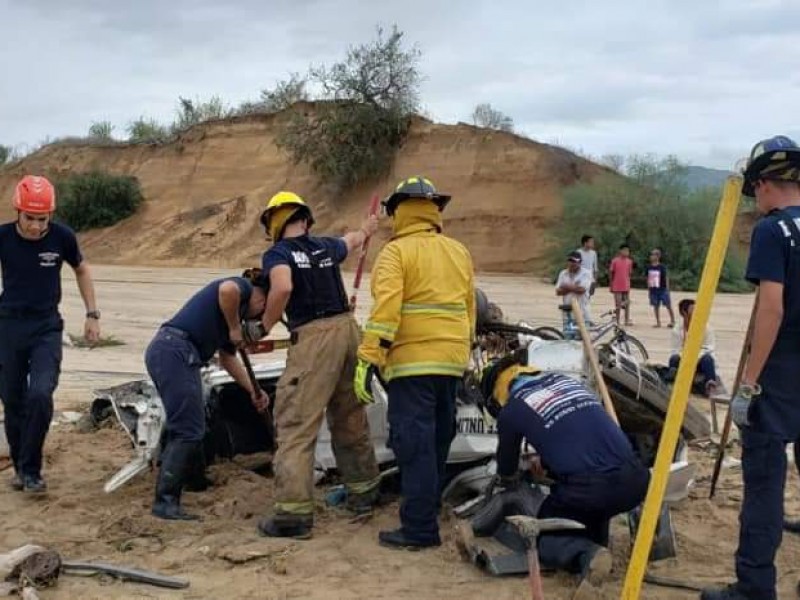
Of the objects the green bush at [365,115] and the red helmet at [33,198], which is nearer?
the red helmet at [33,198]

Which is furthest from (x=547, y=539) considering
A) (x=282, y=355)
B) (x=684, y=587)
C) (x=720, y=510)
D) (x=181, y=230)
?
(x=181, y=230)

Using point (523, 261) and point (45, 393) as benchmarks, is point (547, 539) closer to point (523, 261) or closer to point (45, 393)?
point (45, 393)

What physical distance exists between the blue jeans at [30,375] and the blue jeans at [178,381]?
783 millimetres

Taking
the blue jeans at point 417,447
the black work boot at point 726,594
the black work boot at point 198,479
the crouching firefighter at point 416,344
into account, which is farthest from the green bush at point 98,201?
the black work boot at point 726,594

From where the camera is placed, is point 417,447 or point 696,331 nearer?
point 696,331

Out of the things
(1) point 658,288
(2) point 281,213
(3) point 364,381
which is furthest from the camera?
(1) point 658,288

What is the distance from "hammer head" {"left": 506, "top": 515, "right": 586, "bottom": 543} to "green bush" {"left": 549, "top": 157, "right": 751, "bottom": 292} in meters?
24.5

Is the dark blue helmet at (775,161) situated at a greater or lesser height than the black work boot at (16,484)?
greater

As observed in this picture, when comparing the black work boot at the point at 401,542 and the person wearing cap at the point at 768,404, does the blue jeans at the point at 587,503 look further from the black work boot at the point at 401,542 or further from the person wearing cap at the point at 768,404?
the black work boot at the point at 401,542

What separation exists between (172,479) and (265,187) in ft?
122

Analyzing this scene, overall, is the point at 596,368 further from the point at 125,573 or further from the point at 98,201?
the point at 98,201

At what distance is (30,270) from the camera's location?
6.07 meters

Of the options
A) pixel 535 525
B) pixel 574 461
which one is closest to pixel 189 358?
pixel 574 461

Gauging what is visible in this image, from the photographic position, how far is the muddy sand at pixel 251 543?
452 cm
